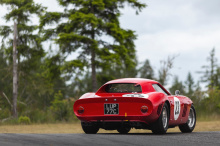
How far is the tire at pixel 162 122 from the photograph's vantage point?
9656mm

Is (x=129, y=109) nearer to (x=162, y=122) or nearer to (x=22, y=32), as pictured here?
(x=162, y=122)

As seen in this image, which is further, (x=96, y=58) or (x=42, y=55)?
(x=42, y=55)

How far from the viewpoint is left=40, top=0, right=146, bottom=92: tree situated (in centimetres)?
2970

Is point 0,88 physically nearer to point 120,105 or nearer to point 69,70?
point 69,70

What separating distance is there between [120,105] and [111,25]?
21.4 meters

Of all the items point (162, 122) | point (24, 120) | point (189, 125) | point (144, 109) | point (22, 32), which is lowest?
point (24, 120)

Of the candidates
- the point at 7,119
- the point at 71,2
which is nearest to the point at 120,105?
the point at 7,119

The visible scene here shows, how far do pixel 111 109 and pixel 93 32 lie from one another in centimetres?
2124

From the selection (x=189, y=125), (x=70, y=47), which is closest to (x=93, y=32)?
(x=70, y=47)

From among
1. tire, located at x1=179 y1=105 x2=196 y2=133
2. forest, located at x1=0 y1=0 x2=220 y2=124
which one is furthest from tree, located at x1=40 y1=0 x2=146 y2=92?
tire, located at x1=179 y1=105 x2=196 y2=133

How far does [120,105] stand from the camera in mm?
9570

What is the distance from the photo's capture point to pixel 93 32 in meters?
30.5

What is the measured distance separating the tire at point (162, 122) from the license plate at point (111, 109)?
3.16 feet

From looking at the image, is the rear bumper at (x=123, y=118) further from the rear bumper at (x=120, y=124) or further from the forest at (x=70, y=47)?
the forest at (x=70, y=47)
